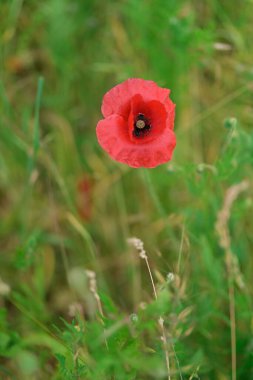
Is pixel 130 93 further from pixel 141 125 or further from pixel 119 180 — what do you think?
pixel 119 180

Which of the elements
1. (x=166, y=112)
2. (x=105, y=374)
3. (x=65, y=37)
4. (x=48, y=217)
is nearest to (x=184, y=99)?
(x=65, y=37)

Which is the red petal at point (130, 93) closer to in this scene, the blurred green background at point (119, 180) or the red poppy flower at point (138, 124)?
the red poppy flower at point (138, 124)

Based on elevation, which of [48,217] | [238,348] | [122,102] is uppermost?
[48,217]

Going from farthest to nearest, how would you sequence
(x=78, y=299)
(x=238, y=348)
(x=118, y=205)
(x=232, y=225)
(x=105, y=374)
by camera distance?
(x=118, y=205), (x=78, y=299), (x=232, y=225), (x=238, y=348), (x=105, y=374)

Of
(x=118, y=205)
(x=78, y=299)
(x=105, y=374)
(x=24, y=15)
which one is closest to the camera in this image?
(x=105, y=374)

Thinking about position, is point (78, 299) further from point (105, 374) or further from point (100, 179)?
point (105, 374)

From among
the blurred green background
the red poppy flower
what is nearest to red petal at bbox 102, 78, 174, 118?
the red poppy flower

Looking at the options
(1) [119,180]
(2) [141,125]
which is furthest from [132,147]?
(1) [119,180]

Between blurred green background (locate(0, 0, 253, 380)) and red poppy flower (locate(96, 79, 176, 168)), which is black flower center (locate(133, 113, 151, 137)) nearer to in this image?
red poppy flower (locate(96, 79, 176, 168))
